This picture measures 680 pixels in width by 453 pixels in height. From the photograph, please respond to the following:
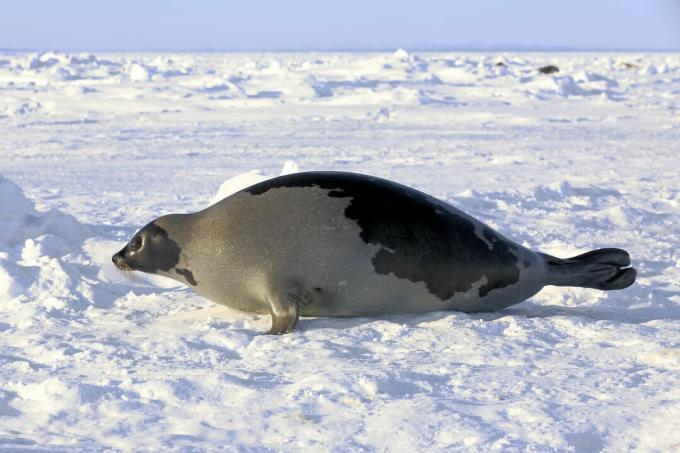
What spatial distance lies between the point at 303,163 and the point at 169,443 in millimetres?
6220

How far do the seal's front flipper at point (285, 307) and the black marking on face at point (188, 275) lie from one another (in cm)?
32

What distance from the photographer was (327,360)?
2.43m

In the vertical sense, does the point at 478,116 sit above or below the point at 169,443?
below

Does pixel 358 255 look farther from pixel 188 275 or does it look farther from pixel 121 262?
pixel 121 262

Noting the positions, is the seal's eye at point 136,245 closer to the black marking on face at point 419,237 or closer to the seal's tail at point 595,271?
the black marking on face at point 419,237

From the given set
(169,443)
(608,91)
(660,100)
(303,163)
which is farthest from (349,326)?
(608,91)

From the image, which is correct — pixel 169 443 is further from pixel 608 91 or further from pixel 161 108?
pixel 608 91

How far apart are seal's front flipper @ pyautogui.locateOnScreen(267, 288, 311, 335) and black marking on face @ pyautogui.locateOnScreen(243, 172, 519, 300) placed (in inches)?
9.9

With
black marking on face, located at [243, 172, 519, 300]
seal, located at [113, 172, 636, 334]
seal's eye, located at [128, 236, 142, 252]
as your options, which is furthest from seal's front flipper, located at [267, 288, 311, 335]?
seal's eye, located at [128, 236, 142, 252]

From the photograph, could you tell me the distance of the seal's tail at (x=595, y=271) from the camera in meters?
3.13

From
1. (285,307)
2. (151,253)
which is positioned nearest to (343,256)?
(285,307)

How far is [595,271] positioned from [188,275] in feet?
4.42

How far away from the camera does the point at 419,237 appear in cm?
296

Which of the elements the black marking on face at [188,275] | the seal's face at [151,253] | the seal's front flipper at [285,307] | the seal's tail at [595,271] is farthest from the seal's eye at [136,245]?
the seal's tail at [595,271]
